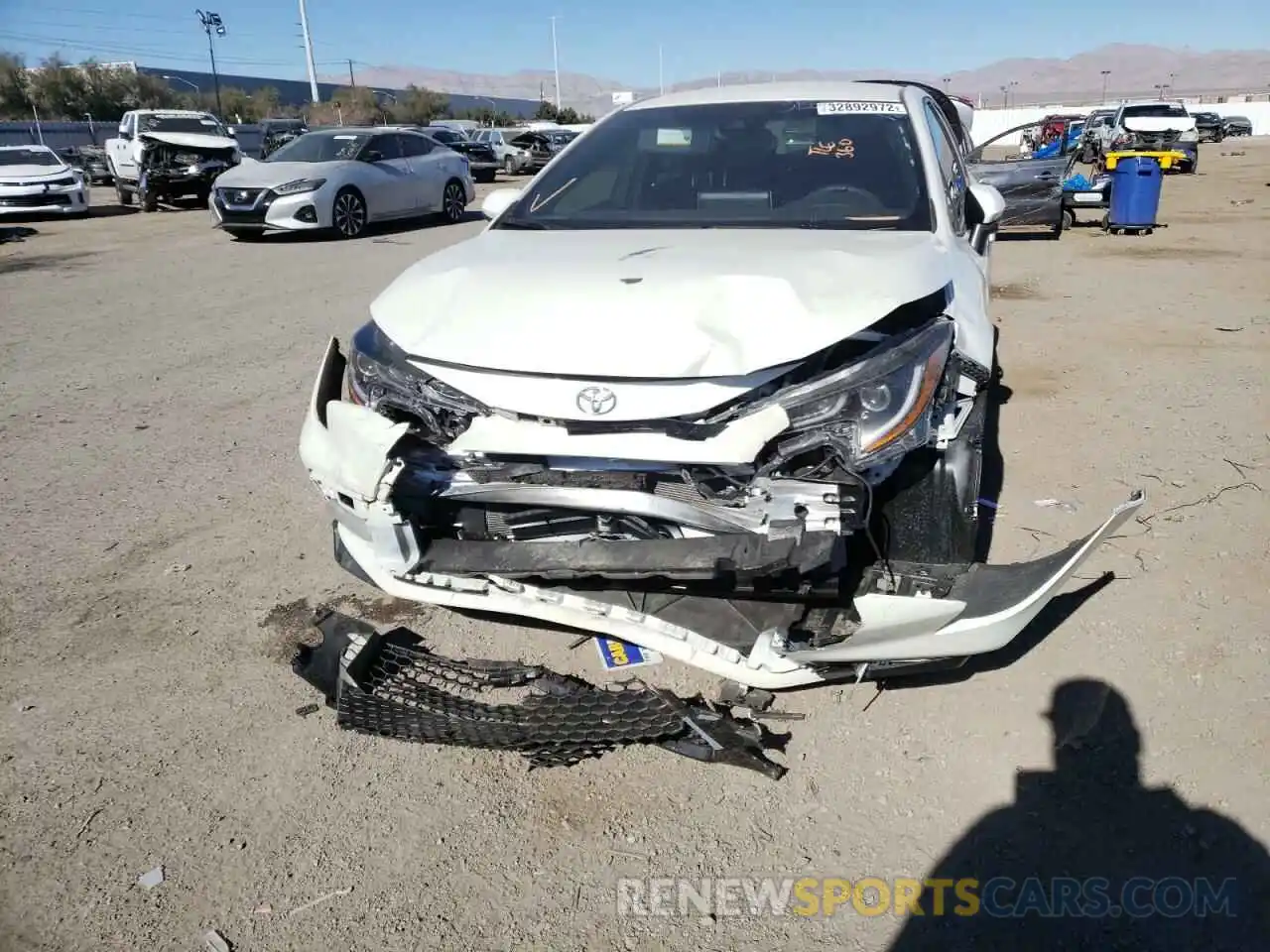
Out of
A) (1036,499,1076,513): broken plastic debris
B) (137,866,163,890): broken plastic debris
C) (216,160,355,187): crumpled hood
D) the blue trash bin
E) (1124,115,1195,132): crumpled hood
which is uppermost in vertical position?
(216,160,355,187): crumpled hood

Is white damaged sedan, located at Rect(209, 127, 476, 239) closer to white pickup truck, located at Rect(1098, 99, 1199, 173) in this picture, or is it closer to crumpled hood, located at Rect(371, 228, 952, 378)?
crumpled hood, located at Rect(371, 228, 952, 378)

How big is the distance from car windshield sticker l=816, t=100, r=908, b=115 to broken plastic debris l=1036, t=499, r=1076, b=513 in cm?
178

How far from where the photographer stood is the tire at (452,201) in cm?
1615

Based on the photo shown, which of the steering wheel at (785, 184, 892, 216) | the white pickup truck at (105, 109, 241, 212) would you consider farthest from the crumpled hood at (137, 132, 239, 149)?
the steering wheel at (785, 184, 892, 216)

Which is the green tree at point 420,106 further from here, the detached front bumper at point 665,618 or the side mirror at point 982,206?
the detached front bumper at point 665,618

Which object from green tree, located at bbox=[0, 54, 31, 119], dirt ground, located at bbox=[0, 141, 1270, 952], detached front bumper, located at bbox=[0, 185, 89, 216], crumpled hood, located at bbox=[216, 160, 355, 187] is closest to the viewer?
dirt ground, located at bbox=[0, 141, 1270, 952]

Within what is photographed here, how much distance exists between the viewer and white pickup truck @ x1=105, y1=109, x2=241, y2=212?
1848 centimetres

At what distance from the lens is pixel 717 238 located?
10.6 ft

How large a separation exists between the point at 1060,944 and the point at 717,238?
2.28 metres

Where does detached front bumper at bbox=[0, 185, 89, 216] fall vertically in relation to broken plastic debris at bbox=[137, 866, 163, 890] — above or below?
above

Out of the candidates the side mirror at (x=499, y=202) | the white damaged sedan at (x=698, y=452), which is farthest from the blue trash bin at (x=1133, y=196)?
the white damaged sedan at (x=698, y=452)

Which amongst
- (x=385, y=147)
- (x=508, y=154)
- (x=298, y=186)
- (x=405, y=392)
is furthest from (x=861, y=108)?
(x=508, y=154)

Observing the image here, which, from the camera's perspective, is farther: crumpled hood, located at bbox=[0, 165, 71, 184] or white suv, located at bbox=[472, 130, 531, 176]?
white suv, located at bbox=[472, 130, 531, 176]

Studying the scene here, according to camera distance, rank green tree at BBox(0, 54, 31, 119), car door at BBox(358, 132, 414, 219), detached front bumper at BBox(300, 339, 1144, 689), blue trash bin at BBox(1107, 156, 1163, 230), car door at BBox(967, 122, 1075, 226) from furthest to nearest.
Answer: green tree at BBox(0, 54, 31, 119) → car door at BBox(358, 132, 414, 219) → blue trash bin at BBox(1107, 156, 1163, 230) → car door at BBox(967, 122, 1075, 226) → detached front bumper at BBox(300, 339, 1144, 689)
